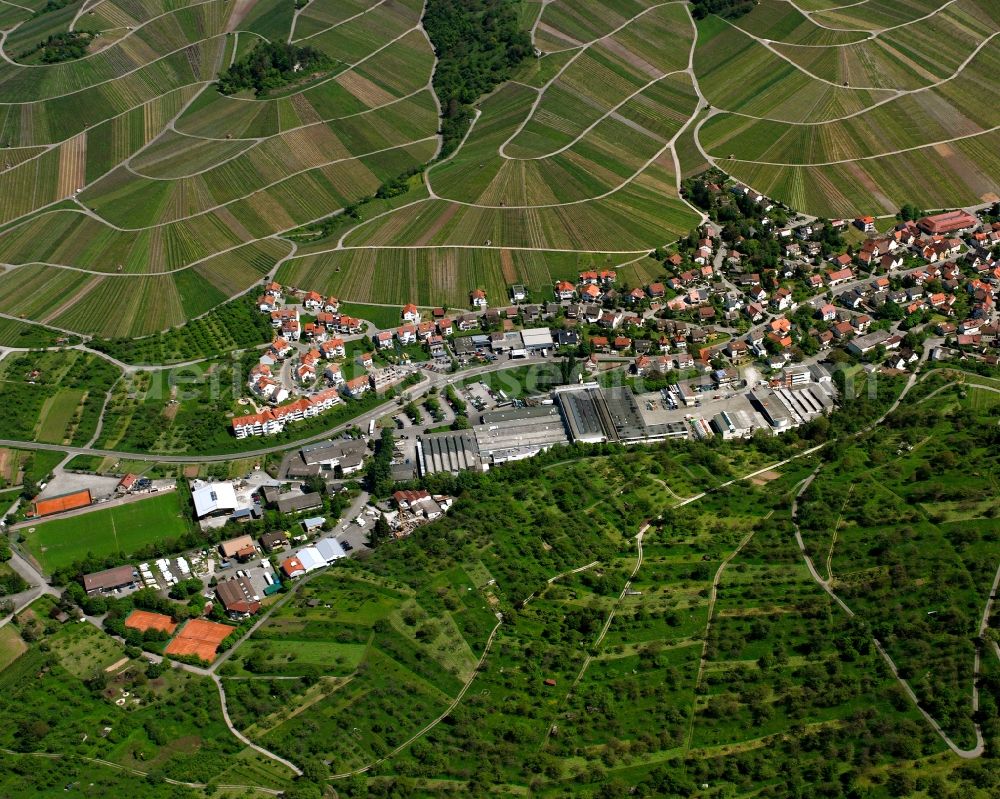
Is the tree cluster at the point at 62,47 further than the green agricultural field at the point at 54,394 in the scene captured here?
Yes

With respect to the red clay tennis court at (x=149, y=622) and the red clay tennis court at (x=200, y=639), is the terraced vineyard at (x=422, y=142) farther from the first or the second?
the red clay tennis court at (x=200, y=639)

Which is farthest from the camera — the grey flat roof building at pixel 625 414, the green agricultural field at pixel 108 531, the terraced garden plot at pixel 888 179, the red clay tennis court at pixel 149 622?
the terraced garden plot at pixel 888 179

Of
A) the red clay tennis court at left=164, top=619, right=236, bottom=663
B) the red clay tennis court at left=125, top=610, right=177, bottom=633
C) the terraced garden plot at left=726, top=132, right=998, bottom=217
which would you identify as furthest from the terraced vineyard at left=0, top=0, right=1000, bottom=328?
the red clay tennis court at left=164, top=619, right=236, bottom=663

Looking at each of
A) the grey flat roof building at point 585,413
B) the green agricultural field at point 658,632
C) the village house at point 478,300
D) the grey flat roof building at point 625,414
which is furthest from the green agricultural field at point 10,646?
the village house at point 478,300

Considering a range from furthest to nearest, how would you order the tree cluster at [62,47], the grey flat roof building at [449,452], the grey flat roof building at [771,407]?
1. the tree cluster at [62,47]
2. the grey flat roof building at [771,407]
3. the grey flat roof building at [449,452]

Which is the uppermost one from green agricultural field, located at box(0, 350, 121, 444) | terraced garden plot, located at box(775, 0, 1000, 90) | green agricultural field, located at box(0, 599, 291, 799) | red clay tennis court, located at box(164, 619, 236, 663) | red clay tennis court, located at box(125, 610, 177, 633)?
terraced garden plot, located at box(775, 0, 1000, 90)

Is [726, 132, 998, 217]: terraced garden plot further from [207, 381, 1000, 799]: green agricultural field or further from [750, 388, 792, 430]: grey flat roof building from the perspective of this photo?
[207, 381, 1000, 799]: green agricultural field

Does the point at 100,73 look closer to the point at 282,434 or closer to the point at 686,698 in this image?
the point at 282,434

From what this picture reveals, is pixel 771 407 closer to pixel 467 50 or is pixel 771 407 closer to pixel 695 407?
pixel 695 407
